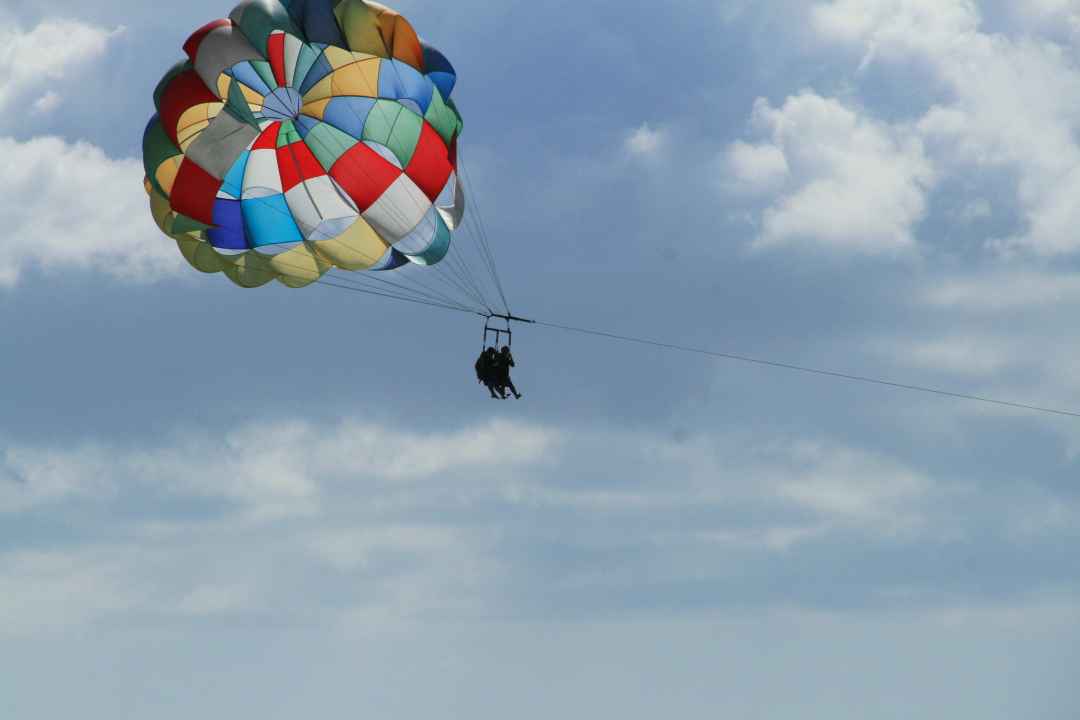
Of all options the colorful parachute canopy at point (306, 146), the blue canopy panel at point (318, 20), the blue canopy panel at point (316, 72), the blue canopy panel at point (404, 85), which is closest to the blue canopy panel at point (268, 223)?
the colorful parachute canopy at point (306, 146)

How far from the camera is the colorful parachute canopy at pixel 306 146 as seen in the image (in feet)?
97.2

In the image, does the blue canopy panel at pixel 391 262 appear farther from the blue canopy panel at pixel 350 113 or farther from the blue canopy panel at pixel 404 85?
the blue canopy panel at pixel 404 85

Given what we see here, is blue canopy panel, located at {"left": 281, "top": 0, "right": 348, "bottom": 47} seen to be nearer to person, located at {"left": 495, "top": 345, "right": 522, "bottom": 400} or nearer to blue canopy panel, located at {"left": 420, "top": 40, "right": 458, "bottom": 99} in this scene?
blue canopy panel, located at {"left": 420, "top": 40, "right": 458, "bottom": 99}

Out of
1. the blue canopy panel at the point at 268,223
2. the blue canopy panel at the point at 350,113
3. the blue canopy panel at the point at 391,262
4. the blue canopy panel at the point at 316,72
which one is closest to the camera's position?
the blue canopy panel at the point at 316,72

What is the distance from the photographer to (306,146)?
3136 cm

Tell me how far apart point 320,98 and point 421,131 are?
194 cm

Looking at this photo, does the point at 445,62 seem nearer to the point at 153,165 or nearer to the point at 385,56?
the point at 385,56

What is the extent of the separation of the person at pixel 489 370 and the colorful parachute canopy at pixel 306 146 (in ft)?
7.81

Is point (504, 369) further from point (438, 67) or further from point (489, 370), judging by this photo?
point (438, 67)

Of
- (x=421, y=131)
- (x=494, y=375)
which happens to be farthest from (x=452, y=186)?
(x=494, y=375)

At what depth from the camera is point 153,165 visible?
1212 inches

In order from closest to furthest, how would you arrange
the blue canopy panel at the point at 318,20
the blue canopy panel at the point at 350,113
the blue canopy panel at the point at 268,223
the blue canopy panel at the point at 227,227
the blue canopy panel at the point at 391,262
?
the blue canopy panel at the point at 318,20
the blue canopy panel at the point at 350,113
the blue canopy panel at the point at 227,227
the blue canopy panel at the point at 268,223
the blue canopy panel at the point at 391,262

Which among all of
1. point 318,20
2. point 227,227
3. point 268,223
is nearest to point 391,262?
point 268,223

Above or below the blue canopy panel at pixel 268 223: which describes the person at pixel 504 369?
below
